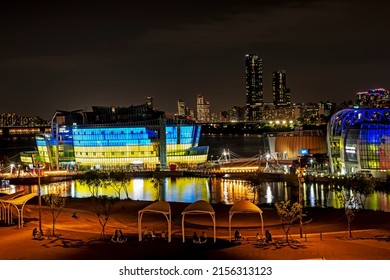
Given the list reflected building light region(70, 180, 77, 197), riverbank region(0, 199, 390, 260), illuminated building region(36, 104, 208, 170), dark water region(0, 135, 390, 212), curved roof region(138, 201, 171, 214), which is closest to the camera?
riverbank region(0, 199, 390, 260)

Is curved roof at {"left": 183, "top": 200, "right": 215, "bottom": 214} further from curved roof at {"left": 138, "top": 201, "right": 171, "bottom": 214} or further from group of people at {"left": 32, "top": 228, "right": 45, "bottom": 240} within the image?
group of people at {"left": 32, "top": 228, "right": 45, "bottom": 240}

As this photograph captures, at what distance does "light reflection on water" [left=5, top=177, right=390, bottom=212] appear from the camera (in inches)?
1065

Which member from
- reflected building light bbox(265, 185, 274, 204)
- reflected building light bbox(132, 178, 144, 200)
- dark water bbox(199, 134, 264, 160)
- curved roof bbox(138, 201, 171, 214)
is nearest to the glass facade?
dark water bbox(199, 134, 264, 160)

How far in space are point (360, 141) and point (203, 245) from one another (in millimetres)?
22827

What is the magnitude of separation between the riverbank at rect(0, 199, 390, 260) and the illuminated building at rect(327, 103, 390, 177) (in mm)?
14806

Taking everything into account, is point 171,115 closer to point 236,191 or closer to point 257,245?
point 236,191

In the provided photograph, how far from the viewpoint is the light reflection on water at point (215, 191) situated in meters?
27.1

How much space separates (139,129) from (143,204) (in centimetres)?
2523

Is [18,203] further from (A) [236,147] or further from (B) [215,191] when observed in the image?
(A) [236,147]

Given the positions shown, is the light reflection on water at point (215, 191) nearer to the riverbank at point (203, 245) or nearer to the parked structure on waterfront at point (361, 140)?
the parked structure on waterfront at point (361, 140)

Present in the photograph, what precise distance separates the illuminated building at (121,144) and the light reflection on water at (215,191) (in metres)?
7.69

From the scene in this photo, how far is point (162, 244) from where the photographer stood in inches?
534

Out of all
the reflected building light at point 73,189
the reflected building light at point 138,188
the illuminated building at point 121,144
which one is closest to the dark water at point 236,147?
the illuminated building at point 121,144
